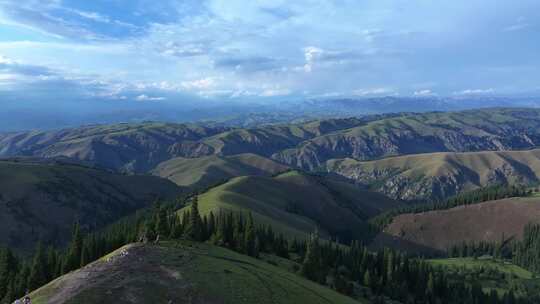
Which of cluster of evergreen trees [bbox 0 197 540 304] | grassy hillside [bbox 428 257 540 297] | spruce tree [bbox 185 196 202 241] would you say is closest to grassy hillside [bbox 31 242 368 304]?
cluster of evergreen trees [bbox 0 197 540 304]

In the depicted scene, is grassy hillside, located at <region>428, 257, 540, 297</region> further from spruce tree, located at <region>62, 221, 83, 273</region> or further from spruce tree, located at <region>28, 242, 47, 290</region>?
spruce tree, located at <region>28, 242, 47, 290</region>

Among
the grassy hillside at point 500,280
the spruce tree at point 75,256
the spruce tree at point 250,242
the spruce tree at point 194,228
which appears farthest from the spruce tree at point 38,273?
the grassy hillside at point 500,280

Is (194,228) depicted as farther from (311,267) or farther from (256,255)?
(311,267)

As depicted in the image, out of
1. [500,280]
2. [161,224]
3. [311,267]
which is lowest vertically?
[500,280]

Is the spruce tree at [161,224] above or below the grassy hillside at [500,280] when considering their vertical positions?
above

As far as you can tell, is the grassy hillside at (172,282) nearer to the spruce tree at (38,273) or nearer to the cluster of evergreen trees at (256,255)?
the cluster of evergreen trees at (256,255)

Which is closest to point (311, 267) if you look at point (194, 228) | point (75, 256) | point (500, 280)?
point (194, 228)

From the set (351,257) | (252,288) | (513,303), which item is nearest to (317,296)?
(252,288)

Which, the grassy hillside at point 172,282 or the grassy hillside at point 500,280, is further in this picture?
the grassy hillside at point 500,280
